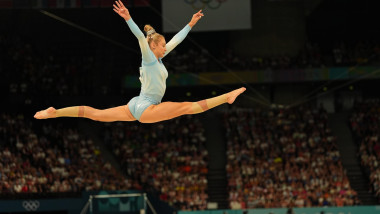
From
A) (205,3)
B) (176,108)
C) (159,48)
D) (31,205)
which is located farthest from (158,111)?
(205,3)

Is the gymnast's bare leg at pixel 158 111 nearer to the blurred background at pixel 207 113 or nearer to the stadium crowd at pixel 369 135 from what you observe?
the blurred background at pixel 207 113

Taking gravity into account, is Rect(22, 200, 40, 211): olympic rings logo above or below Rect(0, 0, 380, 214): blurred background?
below

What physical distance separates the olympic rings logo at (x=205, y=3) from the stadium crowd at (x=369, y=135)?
9875 millimetres

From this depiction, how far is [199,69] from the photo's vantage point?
3219cm

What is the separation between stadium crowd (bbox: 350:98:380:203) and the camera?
2777 cm

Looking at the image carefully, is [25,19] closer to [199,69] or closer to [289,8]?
[199,69]

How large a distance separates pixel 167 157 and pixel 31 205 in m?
7.42

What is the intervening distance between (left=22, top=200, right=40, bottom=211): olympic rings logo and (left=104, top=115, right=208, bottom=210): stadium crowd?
177 inches

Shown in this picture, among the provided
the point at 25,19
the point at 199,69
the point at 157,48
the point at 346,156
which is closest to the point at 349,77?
the point at 346,156

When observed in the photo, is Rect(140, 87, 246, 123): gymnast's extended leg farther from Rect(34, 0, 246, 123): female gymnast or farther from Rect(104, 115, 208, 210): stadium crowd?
Rect(104, 115, 208, 210): stadium crowd

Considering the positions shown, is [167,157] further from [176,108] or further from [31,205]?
[176,108]

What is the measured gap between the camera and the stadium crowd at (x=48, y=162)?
2377 centimetres

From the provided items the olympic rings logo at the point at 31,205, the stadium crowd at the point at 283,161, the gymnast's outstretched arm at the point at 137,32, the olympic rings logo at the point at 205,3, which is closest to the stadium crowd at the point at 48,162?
the olympic rings logo at the point at 31,205

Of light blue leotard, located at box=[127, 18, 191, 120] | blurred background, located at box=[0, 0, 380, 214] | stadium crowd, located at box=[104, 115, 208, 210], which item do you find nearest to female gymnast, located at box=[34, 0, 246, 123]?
light blue leotard, located at box=[127, 18, 191, 120]
